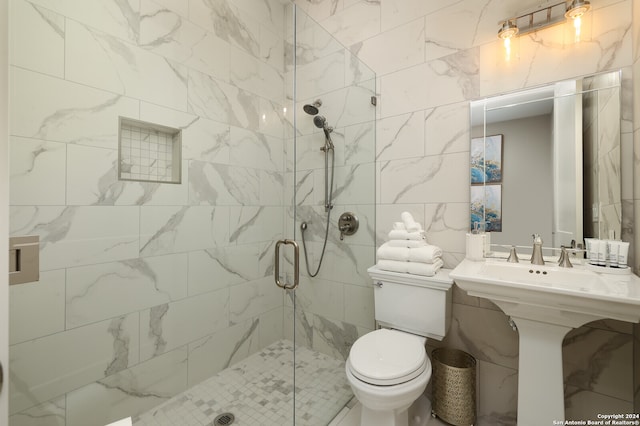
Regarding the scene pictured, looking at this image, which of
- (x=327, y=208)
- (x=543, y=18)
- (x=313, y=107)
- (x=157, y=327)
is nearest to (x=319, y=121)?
(x=313, y=107)

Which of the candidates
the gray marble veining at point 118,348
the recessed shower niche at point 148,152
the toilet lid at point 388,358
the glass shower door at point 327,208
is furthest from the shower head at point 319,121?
the gray marble veining at point 118,348

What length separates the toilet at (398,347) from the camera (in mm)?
1235

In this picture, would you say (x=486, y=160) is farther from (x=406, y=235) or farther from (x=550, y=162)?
(x=406, y=235)

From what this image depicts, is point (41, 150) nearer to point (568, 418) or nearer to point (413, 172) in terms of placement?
point (413, 172)

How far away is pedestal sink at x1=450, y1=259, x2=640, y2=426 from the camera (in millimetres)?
1074

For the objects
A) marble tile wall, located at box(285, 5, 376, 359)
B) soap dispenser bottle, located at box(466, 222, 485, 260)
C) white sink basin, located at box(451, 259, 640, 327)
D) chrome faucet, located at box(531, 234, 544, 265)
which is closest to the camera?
white sink basin, located at box(451, 259, 640, 327)

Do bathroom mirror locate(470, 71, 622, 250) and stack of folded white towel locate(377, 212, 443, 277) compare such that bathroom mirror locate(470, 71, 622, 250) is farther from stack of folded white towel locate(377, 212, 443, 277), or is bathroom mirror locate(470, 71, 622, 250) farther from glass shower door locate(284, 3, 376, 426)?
glass shower door locate(284, 3, 376, 426)

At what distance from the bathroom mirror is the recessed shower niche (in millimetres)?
1782

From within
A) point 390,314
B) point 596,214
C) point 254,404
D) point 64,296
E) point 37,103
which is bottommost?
point 254,404

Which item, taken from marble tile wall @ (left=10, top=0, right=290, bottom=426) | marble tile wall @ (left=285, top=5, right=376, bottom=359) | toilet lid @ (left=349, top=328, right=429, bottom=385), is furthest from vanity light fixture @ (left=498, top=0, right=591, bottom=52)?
toilet lid @ (left=349, top=328, right=429, bottom=385)

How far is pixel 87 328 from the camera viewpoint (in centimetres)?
139

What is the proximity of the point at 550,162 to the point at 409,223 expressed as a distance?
793 mm

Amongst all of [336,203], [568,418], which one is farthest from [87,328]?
[568,418]

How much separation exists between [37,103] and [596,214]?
A: 2607mm
